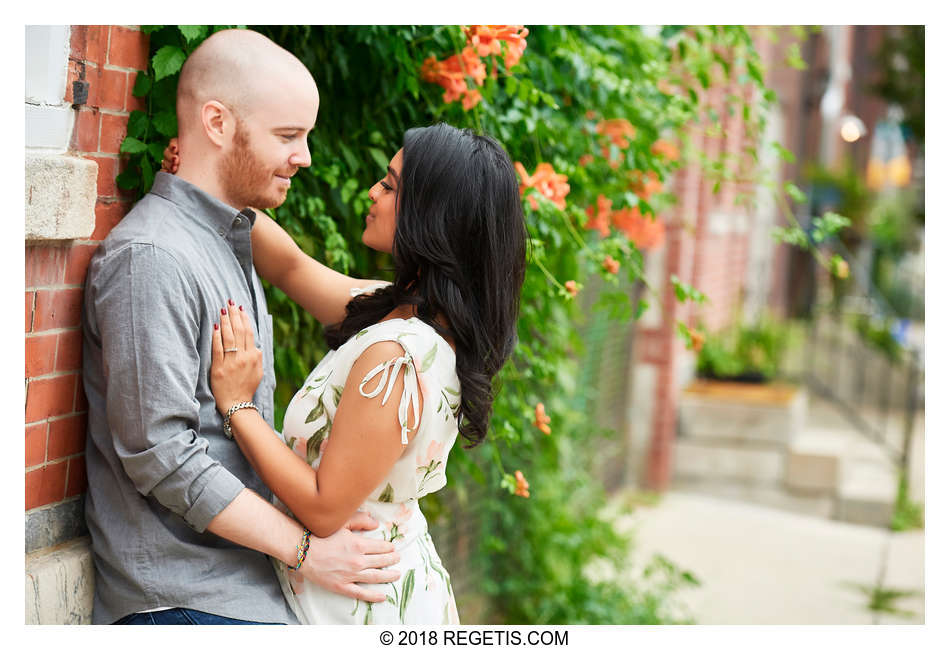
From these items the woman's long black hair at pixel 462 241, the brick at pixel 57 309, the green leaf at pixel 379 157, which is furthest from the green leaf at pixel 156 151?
the green leaf at pixel 379 157

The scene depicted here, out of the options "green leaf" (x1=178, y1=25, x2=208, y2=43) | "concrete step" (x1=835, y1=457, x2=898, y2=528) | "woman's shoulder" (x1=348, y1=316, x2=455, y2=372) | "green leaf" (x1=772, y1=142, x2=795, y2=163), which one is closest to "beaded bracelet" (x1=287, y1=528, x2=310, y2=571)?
"woman's shoulder" (x1=348, y1=316, x2=455, y2=372)

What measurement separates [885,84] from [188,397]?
1285 cm

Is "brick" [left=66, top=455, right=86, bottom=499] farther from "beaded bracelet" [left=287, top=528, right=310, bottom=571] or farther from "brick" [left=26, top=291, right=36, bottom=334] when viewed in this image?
"beaded bracelet" [left=287, top=528, right=310, bottom=571]

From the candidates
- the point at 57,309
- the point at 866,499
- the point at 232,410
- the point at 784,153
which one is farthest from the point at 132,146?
the point at 866,499

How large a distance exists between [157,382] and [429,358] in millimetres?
520

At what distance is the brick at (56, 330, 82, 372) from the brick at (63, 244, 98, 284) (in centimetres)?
11

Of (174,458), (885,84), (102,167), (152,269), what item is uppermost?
(885,84)

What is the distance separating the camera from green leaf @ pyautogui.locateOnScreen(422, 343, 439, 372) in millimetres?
1915

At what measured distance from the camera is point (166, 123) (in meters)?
2.11

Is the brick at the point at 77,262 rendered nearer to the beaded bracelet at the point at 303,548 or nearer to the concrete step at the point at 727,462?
the beaded bracelet at the point at 303,548

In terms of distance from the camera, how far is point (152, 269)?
1824 mm

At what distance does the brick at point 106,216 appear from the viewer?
6.71ft
